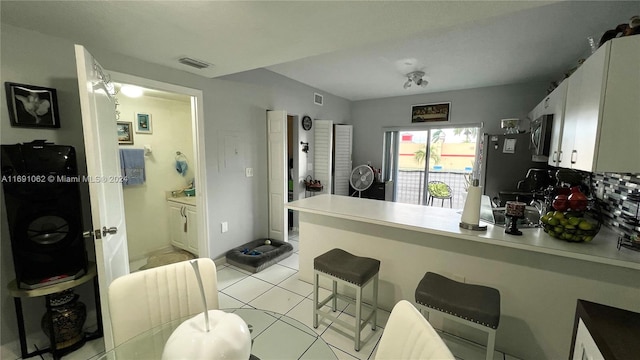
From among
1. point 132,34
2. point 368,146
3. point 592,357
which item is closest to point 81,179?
point 132,34

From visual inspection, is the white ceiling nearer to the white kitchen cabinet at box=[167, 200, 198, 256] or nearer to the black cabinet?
the white kitchen cabinet at box=[167, 200, 198, 256]

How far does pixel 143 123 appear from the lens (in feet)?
10.3

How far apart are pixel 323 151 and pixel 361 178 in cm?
94

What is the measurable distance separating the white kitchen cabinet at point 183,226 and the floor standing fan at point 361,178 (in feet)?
9.05

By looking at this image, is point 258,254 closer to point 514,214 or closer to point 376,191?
point 514,214

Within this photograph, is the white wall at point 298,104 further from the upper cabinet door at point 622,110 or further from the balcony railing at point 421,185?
the upper cabinet door at point 622,110

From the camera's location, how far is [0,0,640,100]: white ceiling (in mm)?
1368

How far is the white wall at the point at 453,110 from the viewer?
148 inches

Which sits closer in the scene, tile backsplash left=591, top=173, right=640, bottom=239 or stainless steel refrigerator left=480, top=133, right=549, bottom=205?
tile backsplash left=591, top=173, right=640, bottom=239

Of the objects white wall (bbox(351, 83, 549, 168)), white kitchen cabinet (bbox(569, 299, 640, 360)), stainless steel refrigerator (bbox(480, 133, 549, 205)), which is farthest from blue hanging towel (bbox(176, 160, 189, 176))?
stainless steel refrigerator (bbox(480, 133, 549, 205))

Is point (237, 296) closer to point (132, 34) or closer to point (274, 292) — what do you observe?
point (274, 292)

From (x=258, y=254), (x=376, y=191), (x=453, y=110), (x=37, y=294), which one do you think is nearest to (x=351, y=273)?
(x=258, y=254)

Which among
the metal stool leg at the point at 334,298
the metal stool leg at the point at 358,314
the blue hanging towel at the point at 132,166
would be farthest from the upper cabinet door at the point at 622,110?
the blue hanging towel at the point at 132,166

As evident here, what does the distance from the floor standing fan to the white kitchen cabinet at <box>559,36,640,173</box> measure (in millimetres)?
3140
